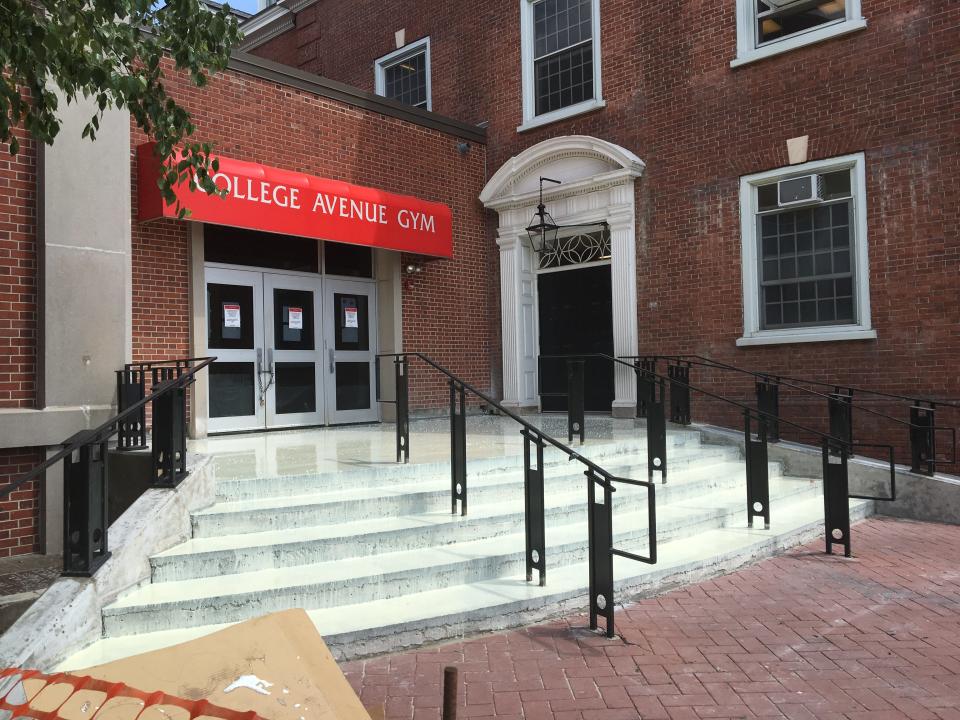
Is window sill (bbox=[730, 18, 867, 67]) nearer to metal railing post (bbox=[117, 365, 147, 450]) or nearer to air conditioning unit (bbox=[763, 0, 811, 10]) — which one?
air conditioning unit (bbox=[763, 0, 811, 10])

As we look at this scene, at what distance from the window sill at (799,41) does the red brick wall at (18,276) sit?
846cm

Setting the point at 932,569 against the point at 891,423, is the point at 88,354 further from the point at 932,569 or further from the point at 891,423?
the point at 891,423

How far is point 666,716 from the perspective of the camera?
11.4ft

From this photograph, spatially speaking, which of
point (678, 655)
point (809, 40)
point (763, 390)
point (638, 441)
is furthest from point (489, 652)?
point (809, 40)

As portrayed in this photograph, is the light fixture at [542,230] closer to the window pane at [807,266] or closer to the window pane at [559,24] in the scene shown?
the window pane at [559,24]

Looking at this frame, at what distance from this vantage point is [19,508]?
646 cm

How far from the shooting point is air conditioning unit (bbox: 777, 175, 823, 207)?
9531mm

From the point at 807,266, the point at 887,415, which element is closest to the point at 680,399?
the point at 807,266

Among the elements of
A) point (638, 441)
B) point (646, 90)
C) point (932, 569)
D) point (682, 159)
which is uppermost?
point (646, 90)

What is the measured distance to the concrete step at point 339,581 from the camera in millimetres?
4247

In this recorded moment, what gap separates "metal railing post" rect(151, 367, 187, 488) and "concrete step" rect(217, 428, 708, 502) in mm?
497

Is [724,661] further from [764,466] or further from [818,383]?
[818,383]

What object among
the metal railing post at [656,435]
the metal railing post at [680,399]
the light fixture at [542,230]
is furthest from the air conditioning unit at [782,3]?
the metal railing post at [656,435]

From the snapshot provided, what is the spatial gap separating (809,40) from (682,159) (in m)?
2.10
